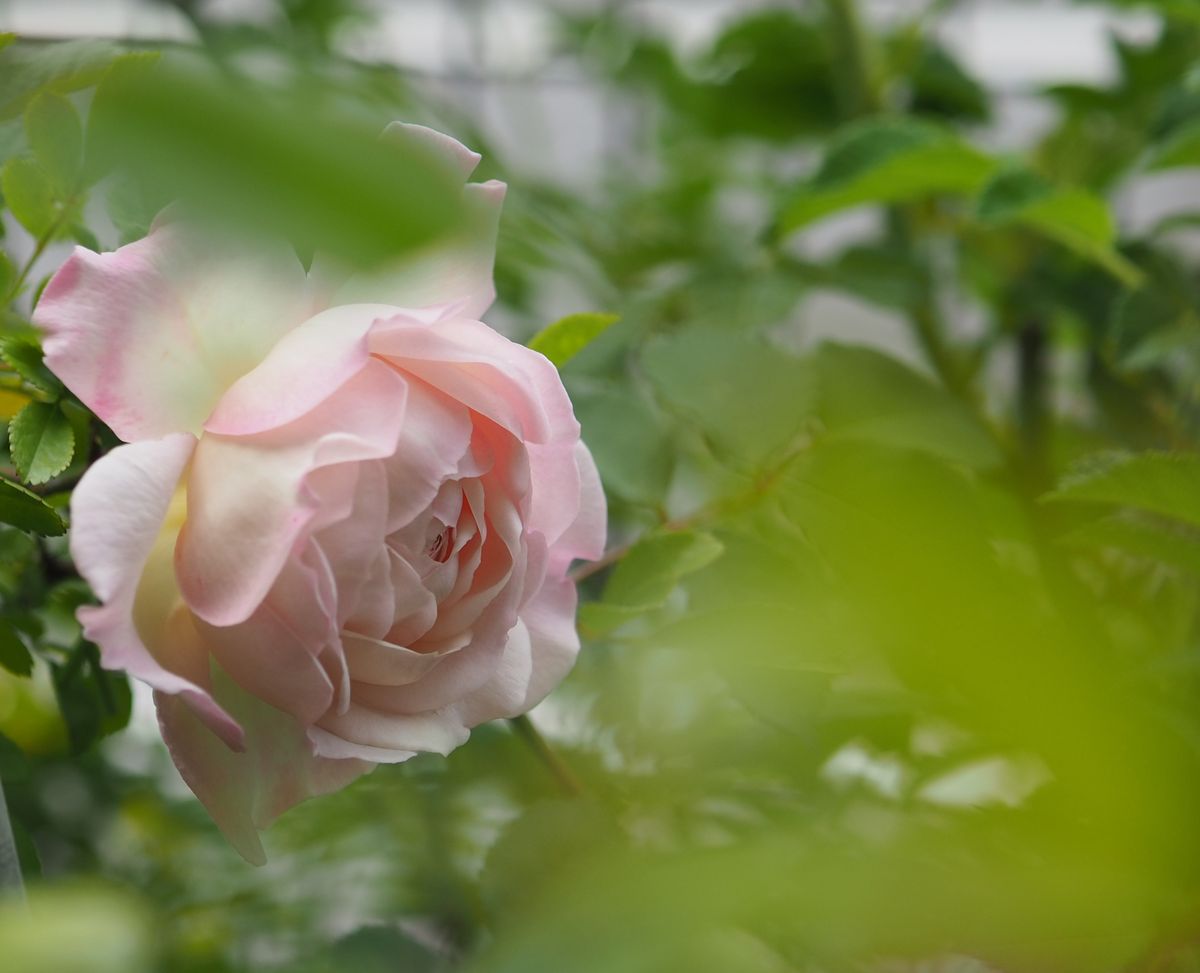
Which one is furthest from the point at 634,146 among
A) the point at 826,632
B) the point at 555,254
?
the point at 826,632

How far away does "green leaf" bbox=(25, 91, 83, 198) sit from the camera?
163mm

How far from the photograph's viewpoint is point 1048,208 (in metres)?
0.31

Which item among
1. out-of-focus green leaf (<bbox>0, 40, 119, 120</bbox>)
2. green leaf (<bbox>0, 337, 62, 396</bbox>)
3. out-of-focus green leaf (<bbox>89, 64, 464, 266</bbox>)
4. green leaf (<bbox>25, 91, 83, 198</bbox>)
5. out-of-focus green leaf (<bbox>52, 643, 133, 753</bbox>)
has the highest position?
out-of-focus green leaf (<bbox>89, 64, 464, 266</bbox>)

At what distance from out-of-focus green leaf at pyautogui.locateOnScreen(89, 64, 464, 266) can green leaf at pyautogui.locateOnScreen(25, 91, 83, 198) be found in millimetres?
127

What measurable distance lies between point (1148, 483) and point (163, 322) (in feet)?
0.51

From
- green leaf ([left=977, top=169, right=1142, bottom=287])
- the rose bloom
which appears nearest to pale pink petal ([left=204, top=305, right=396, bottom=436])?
the rose bloom

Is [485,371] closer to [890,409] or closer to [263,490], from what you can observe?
[263,490]

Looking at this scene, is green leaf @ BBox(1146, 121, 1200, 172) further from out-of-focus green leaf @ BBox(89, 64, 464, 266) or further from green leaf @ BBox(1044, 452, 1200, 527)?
out-of-focus green leaf @ BBox(89, 64, 464, 266)

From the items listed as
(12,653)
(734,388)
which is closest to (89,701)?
(12,653)

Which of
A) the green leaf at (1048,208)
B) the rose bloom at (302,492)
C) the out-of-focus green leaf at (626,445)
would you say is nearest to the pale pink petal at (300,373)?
the rose bloom at (302,492)

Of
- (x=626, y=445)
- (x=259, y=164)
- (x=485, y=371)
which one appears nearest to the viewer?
(x=259, y=164)

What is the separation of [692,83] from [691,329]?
0.32m

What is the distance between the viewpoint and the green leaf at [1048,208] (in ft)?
1.02

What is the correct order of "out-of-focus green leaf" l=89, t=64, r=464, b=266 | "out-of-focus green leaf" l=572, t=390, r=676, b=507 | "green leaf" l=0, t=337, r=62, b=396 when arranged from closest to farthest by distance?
"out-of-focus green leaf" l=89, t=64, r=464, b=266 → "green leaf" l=0, t=337, r=62, b=396 → "out-of-focus green leaf" l=572, t=390, r=676, b=507
